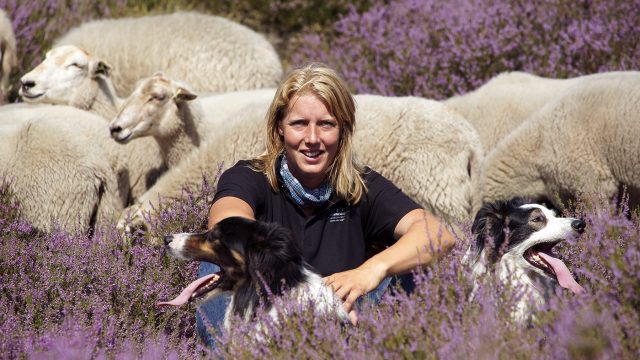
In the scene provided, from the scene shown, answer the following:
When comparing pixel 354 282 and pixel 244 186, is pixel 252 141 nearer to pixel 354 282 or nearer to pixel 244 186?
pixel 244 186

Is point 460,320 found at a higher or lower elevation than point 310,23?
higher

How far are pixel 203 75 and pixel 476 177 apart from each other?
2970 millimetres

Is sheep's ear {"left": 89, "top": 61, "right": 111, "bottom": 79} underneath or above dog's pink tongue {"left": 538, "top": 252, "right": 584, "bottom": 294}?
underneath

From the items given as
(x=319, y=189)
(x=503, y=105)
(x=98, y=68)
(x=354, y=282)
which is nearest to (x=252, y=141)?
(x=98, y=68)

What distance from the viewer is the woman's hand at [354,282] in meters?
3.39

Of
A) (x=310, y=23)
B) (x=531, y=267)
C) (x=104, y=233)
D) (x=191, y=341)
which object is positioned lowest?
(x=310, y=23)

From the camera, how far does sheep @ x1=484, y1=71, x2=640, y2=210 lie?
6094mm

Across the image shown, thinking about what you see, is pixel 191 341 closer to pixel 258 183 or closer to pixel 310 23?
pixel 258 183

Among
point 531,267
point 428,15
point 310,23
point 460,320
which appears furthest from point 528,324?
point 310,23

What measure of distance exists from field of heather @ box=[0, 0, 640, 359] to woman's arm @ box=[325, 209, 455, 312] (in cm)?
12

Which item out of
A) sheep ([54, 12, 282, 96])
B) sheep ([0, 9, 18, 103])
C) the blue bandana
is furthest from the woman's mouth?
sheep ([0, 9, 18, 103])

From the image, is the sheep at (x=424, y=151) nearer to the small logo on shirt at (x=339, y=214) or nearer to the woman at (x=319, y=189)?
the woman at (x=319, y=189)

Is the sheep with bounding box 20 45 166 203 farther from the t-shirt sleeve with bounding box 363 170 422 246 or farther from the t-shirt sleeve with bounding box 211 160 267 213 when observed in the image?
the t-shirt sleeve with bounding box 363 170 422 246

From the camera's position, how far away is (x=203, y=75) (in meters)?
8.30
